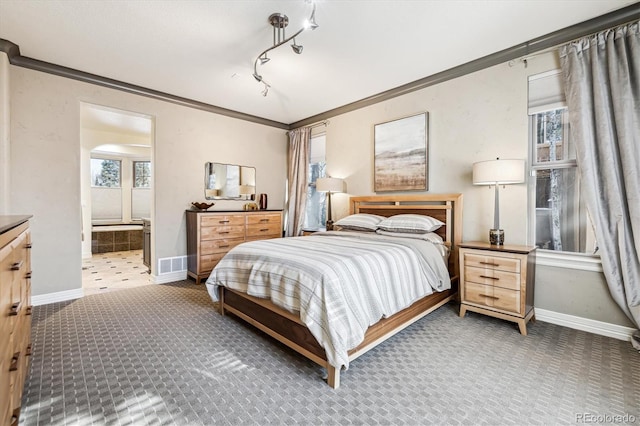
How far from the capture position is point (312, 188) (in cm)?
538

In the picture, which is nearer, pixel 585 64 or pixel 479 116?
pixel 585 64

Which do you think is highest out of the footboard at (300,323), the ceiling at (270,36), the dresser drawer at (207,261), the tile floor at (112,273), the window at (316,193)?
the ceiling at (270,36)

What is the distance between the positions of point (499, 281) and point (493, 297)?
162mm

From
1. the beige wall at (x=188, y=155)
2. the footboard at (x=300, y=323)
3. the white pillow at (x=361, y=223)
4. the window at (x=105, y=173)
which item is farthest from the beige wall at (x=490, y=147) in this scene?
the window at (x=105, y=173)

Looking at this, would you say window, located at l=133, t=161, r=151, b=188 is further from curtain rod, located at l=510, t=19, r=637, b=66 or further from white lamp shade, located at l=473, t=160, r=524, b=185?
curtain rod, located at l=510, t=19, r=637, b=66

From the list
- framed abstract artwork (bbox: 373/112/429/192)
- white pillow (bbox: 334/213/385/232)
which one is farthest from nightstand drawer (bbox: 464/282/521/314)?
framed abstract artwork (bbox: 373/112/429/192)

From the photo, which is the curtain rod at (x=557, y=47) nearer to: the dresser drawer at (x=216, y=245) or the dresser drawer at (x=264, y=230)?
the dresser drawer at (x=264, y=230)

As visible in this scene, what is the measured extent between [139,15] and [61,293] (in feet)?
10.3

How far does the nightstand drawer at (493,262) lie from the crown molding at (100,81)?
414cm

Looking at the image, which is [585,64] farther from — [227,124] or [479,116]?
[227,124]

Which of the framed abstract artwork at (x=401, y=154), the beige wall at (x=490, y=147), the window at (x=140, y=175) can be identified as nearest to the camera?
the beige wall at (x=490, y=147)

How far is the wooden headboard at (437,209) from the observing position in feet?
10.9

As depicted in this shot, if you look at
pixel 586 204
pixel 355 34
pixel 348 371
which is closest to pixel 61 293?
pixel 348 371

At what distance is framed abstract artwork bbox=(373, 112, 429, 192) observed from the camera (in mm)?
3695
